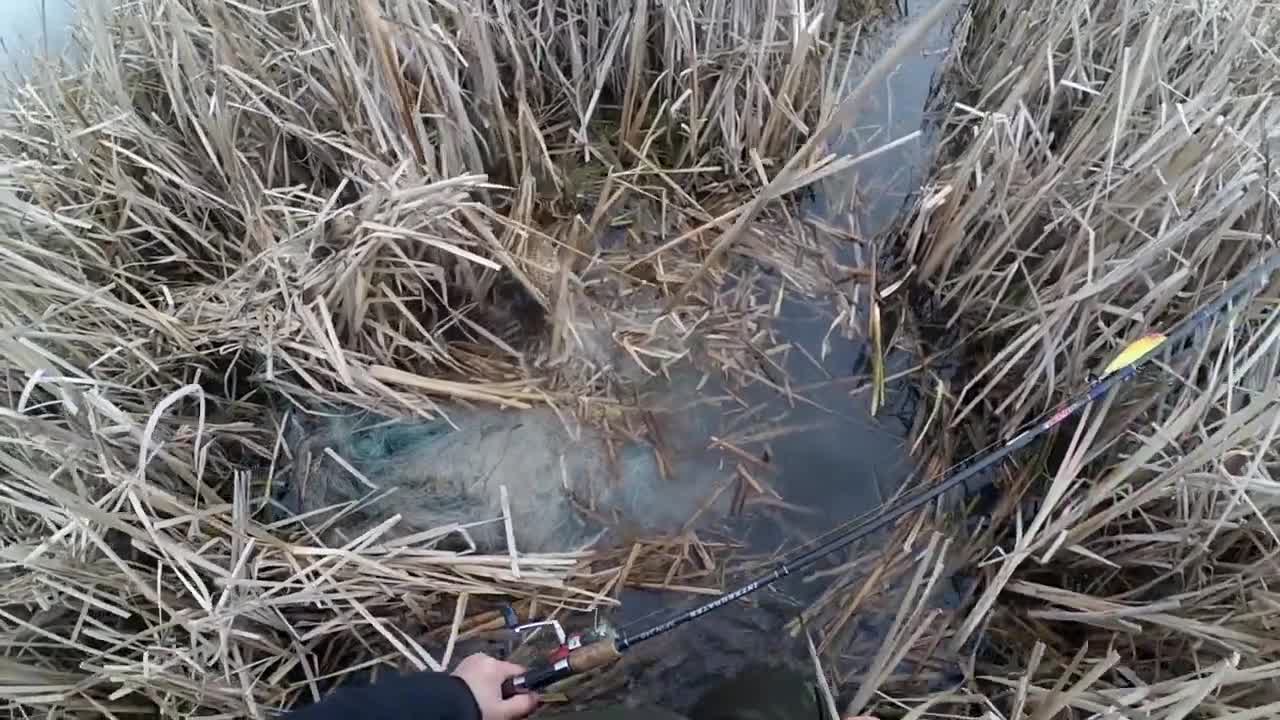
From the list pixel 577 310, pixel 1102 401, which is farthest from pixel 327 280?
pixel 1102 401

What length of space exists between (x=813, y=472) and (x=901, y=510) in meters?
0.32

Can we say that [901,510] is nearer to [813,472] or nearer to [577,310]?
[813,472]

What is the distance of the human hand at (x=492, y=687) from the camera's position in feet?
3.78

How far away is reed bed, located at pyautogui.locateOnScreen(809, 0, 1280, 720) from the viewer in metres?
1.09

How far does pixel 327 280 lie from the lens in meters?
1.31

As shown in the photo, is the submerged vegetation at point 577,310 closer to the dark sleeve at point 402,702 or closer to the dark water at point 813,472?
the dark water at point 813,472

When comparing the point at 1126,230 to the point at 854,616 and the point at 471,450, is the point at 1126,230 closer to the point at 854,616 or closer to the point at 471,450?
the point at 854,616

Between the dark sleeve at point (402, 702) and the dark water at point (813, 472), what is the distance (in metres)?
0.25

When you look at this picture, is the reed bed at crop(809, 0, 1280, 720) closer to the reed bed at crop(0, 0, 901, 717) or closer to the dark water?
the dark water

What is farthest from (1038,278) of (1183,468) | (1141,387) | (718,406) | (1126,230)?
(718,406)

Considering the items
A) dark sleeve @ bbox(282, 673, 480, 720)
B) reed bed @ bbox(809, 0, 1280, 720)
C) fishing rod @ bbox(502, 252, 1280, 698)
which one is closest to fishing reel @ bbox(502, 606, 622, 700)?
fishing rod @ bbox(502, 252, 1280, 698)

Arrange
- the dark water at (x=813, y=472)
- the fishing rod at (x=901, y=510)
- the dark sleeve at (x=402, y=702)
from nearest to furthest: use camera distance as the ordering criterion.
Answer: the dark sleeve at (x=402, y=702) < the fishing rod at (x=901, y=510) < the dark water at (x=813, y=472)

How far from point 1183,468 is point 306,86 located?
4.87 ft

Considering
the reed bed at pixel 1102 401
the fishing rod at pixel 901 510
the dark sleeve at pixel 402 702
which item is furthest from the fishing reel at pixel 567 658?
the reed bed at pixel 1102 401
